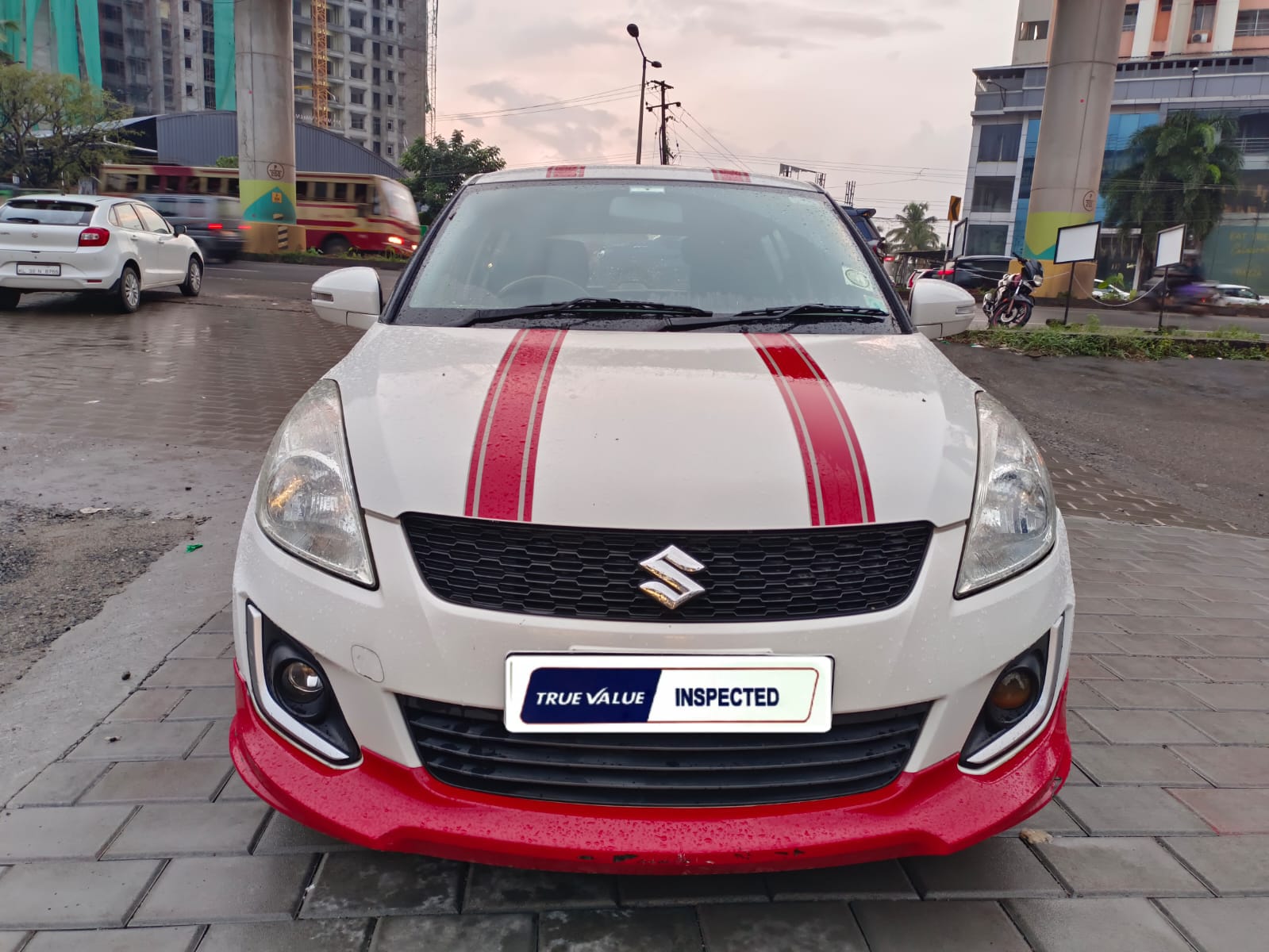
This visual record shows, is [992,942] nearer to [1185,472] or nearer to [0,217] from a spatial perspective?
[1185,472]

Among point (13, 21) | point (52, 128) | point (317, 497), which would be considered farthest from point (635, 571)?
point (13, 21)

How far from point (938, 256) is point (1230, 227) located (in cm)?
3214

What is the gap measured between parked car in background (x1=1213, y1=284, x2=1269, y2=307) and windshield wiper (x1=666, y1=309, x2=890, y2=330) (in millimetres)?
29608

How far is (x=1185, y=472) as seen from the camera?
6.90 m

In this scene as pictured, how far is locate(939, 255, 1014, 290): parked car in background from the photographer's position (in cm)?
2428

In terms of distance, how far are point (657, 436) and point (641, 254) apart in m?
1.31

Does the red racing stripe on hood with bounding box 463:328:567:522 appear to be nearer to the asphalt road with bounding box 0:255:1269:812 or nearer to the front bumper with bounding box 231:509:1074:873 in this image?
the front bumper with bounding box 231:509:1074:873

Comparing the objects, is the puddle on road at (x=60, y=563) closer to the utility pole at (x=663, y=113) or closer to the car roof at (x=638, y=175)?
the car roof at (x=638, y=175)

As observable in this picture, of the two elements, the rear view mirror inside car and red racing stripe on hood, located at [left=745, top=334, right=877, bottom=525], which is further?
the rear view mirror inside car

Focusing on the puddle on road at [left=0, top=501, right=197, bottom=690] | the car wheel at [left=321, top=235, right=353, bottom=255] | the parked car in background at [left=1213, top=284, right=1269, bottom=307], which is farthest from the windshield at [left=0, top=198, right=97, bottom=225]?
the parked car in background at [left=1213, top=284, right=1269, bottom=307]

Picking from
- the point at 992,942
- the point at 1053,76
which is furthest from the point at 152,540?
the point at 1053,76

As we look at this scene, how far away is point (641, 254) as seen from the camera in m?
3.11

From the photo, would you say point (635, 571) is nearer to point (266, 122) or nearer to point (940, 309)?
point (940, 309)

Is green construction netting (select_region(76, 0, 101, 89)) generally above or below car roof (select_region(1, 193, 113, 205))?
above
